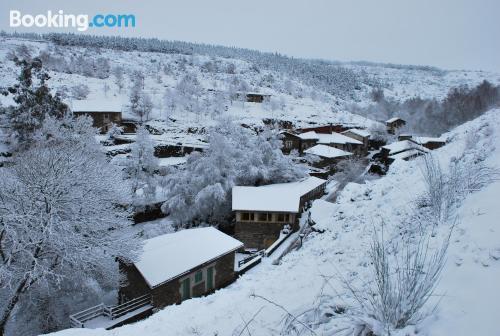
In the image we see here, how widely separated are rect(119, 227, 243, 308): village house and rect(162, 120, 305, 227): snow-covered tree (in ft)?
35.0

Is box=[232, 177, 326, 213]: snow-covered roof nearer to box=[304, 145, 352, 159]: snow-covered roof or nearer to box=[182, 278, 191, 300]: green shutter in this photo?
box=[182, 278, 191, 300]: green shutter

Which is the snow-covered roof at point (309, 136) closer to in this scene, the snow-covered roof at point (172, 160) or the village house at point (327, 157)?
the village house at point (327, 157)

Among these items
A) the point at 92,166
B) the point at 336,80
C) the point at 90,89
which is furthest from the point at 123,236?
the point at 336,80

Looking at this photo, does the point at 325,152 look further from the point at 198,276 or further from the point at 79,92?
the point at 79,92

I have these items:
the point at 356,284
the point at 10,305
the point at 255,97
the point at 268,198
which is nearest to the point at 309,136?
the point at 268,198

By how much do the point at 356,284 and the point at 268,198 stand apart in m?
23.6

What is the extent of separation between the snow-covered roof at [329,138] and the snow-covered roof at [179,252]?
4317cm

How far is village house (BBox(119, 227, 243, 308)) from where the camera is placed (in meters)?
16.5

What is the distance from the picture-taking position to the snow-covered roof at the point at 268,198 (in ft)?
94.7

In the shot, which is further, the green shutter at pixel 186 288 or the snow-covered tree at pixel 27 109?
the snow-covered tree at pixel 27 109

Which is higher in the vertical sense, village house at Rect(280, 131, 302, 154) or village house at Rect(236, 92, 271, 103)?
village house at Rect(236, 92, 271, 103)

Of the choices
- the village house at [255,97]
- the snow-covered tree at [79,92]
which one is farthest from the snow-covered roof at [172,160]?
the village house at [255,97]

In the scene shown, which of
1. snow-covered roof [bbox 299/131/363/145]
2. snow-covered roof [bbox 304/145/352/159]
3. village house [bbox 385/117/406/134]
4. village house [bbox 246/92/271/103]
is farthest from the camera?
village house [bbox 246/92/271/103]

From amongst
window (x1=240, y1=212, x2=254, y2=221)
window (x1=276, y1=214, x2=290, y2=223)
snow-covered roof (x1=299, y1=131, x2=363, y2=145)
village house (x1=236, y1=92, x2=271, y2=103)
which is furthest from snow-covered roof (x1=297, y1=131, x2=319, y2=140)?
village house (x1=236, y1=92, x2=271, y2=103)
